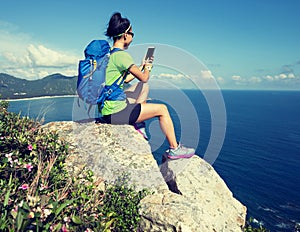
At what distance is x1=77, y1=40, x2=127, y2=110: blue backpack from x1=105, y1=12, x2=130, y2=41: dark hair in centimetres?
39

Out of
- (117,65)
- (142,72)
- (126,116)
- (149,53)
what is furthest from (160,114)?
(117,65)

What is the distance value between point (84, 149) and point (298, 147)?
83537 millimetres

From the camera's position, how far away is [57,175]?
566 centimetres

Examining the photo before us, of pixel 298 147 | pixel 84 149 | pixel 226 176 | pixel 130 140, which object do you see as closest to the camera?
pixel 84 149

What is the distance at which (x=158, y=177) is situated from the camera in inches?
296

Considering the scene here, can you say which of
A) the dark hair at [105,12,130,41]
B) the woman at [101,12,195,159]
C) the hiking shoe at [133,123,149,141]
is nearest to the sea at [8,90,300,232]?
the woman at [101,12,195,159]

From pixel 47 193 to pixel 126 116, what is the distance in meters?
3.72

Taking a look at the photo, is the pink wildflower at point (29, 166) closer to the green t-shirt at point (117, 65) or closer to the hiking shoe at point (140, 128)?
the green t-shirt at point (117, 65)

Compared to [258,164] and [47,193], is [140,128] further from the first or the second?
[258,164]

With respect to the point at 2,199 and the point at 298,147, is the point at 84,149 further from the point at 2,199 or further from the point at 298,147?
the point at 298,147

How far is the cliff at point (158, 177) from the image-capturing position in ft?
19.0

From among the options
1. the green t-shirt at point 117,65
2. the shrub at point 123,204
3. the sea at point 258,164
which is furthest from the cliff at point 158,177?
the sea at point 258,164

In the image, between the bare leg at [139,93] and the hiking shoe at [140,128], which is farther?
the hiking shoe at [140,128]

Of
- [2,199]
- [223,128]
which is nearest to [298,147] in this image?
[223,128]
